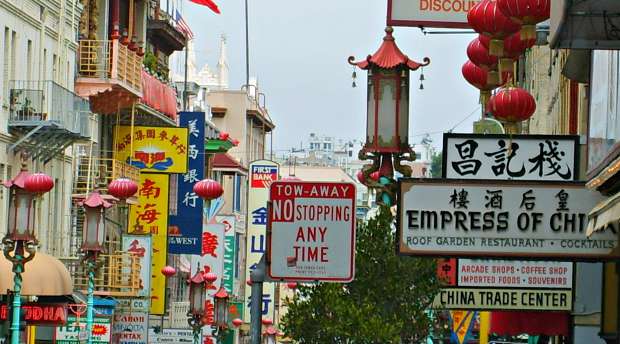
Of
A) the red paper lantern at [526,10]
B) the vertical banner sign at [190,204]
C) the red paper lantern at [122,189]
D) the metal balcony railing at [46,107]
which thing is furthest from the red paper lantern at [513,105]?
the vertical banner sign at [190,204]

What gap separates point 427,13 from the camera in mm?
19547

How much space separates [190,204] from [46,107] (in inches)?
848

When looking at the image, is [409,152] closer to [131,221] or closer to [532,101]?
[532,101]

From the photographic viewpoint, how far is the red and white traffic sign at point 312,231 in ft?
47.7

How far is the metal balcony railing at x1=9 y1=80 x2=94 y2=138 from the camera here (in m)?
43.8

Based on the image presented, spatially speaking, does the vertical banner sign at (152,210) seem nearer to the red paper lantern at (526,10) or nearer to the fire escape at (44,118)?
the fire escape at (44,118)

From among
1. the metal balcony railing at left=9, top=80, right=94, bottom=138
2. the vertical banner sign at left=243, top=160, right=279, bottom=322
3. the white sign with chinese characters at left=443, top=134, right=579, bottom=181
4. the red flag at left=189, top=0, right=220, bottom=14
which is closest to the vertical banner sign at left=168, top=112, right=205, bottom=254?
the red flag at left=189, top=0, right=220, bottom=14

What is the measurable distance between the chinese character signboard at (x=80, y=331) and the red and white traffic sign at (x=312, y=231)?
29.3 m

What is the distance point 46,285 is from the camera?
35281 mm

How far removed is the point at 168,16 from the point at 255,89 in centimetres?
4878

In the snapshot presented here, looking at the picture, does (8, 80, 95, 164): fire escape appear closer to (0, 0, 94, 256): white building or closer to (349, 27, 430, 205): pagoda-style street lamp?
(0, 0, 94, 256): white building

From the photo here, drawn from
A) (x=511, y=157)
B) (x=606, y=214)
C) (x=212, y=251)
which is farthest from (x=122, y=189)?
(x=212, y=251)

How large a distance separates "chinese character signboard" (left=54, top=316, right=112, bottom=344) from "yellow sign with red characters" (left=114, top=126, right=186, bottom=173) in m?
6.95

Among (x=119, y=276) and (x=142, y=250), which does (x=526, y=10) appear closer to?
(x=119, y=276)
